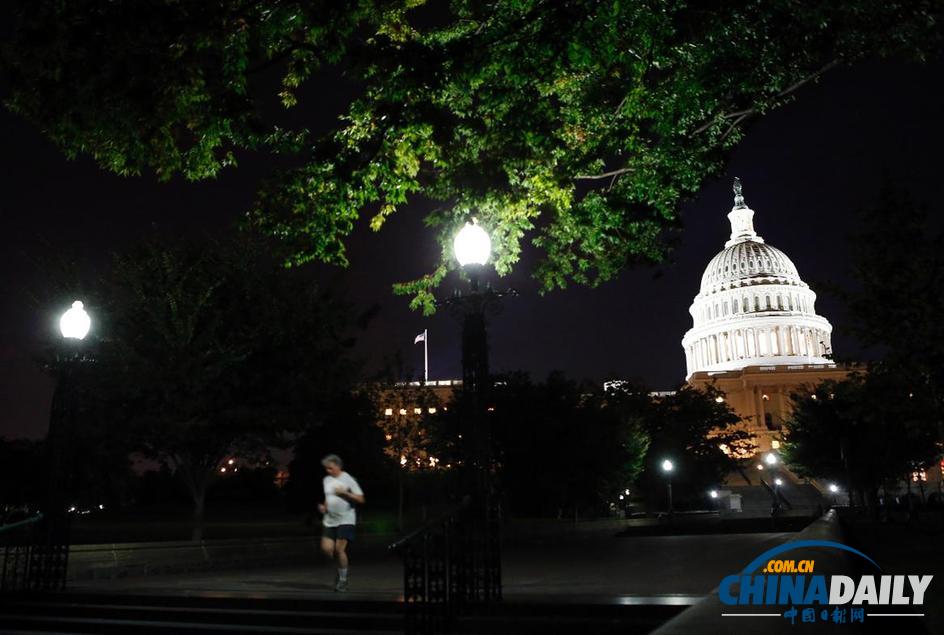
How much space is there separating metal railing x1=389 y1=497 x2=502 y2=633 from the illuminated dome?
425 feet

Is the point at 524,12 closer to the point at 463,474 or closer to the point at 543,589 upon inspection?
the point at 463,474

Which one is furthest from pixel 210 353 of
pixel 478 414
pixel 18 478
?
pixel 18 478

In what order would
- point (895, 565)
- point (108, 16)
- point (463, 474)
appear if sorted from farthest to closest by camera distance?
1. point (895, 565)
2. point (463, 474)
3. point (108, 16)

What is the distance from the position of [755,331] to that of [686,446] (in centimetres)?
7893

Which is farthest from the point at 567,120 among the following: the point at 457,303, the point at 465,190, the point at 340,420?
the point at 340,420

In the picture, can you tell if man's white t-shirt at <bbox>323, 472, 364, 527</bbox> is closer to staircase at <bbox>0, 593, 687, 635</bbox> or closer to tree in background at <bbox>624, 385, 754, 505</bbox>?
staircase at <bbox>0, 593, 687, 635</bbox>

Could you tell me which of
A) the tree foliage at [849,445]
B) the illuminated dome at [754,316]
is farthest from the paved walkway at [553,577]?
the illuminated dome at [754,316]

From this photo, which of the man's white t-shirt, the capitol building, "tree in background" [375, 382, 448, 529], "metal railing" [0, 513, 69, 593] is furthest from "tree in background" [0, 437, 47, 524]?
the capitol building

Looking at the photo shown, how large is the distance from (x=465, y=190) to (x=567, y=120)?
200cm

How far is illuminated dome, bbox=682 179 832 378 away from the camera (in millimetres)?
137625

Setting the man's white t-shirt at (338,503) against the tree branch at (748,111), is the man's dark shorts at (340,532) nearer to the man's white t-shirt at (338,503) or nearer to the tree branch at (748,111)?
the man's white t-shirt at (338,503)

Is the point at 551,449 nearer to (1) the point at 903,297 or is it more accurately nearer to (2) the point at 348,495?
(1) the point at 903,297

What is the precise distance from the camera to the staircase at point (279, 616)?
27.0ft

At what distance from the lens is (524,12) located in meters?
9.98
